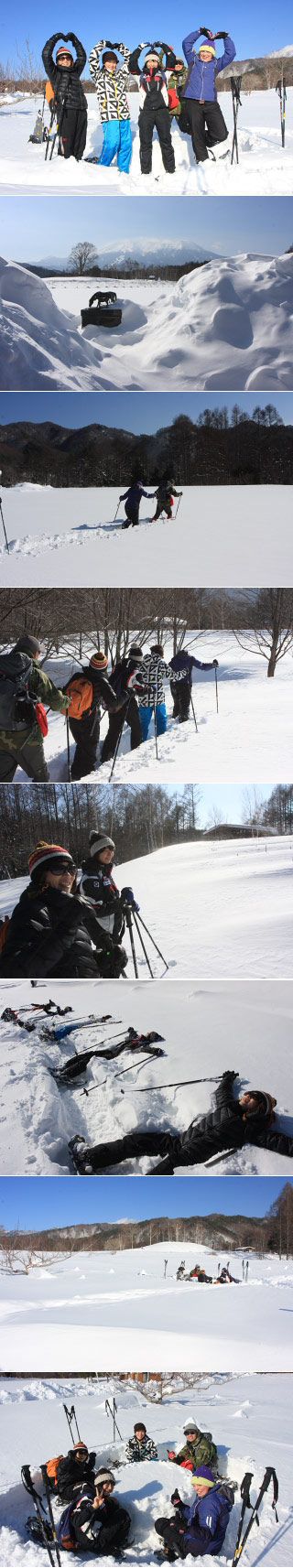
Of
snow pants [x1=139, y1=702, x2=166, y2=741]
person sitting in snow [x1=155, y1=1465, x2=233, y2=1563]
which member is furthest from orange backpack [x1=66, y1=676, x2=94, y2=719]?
person sitting in snow [x1=155, y1=1465, x2=233, y2=1563]

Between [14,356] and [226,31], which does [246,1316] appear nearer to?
[14,356]

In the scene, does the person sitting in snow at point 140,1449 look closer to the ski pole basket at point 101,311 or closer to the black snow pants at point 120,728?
the black snow pants at point 120,728

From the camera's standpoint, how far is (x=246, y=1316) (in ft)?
24.8

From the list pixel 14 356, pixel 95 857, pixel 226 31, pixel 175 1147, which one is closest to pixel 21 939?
pixel 95 857

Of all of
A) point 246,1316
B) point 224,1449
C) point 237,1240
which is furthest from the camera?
point 237,1240

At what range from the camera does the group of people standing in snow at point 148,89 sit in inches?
268

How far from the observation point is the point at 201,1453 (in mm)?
6430

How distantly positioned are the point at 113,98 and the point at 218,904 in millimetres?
4892

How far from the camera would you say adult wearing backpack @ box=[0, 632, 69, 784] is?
7.20 metres

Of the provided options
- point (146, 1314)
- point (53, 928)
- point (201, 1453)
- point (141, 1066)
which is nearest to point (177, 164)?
point (53, 928)

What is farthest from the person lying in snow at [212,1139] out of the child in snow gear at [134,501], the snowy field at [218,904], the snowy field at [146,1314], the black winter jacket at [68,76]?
the black winter jacket at [68,76]

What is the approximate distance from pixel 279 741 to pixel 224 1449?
13.5ft

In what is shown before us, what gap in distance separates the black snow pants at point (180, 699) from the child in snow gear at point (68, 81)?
3.42 meters

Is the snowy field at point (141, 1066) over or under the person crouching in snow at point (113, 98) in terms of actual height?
under
